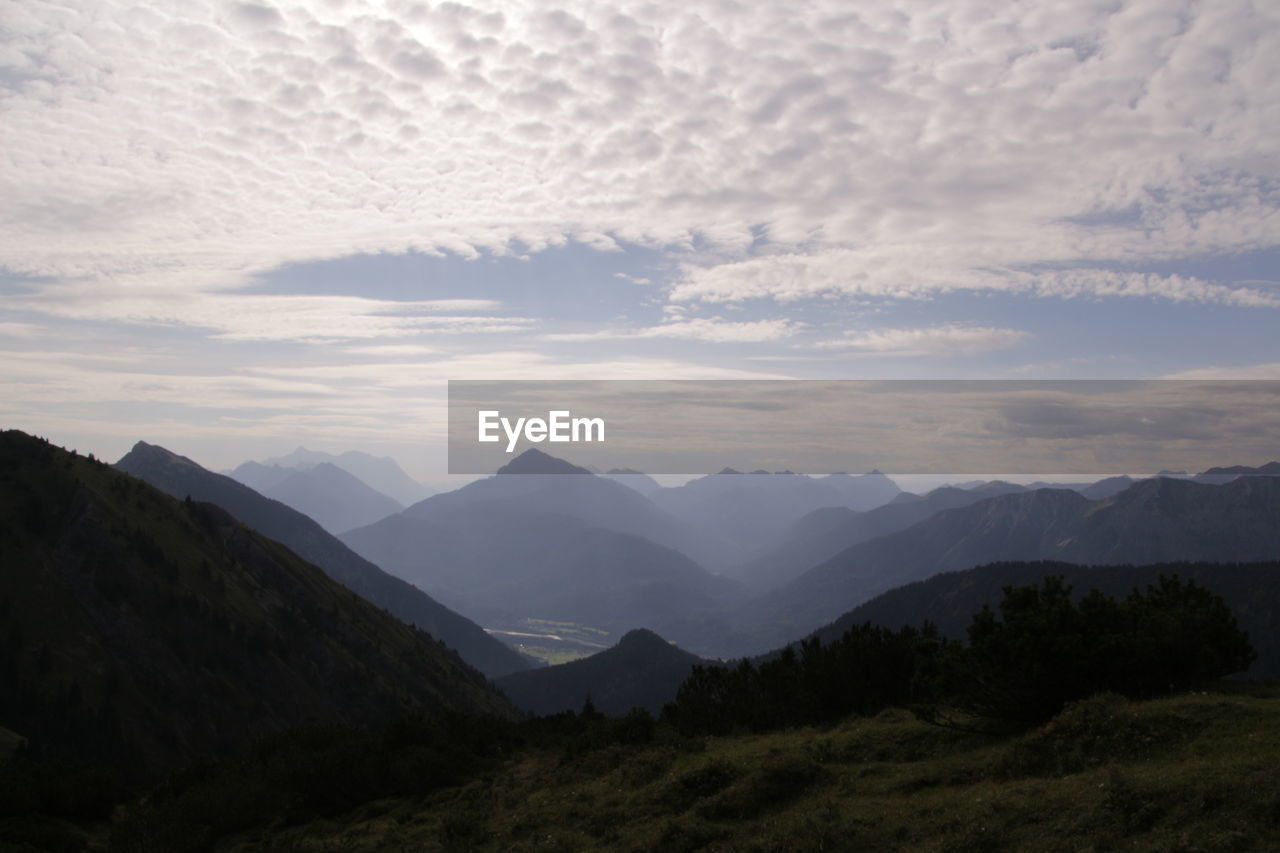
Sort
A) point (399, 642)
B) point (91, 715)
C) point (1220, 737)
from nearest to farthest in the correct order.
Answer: point (1220, 737) < point (91, 715) < point (399, 642)

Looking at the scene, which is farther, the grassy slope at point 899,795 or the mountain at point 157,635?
the mountain at point 157,635

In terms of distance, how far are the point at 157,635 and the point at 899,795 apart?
11782cm

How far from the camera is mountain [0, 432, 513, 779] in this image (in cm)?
9050

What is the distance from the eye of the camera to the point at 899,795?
1964 cm

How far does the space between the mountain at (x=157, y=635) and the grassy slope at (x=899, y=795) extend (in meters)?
59.7

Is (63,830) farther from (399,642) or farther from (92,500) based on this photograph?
(399,642)

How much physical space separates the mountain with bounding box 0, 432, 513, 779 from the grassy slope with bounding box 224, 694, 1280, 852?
59.7 metres

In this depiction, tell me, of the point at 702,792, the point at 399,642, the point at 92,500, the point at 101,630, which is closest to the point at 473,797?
the point at 702,792

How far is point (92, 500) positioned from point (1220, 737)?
14267 cm

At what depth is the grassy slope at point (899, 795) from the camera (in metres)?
15.0

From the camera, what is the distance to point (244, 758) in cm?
3450

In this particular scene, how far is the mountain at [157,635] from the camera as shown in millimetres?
90500

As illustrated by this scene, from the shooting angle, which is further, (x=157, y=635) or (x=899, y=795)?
(x=157, y=635)

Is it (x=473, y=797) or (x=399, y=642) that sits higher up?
(x=473, y=797)
